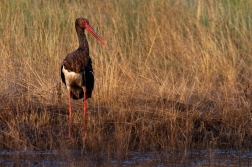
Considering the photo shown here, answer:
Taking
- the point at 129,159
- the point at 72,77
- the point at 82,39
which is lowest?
the point at 129,159

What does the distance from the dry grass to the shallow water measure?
12 cm

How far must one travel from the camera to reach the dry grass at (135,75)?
6.11m

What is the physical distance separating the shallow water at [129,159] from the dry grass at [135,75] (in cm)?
12

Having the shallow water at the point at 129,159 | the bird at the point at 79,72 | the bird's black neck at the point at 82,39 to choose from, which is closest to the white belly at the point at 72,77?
the bird at the point at 79,72

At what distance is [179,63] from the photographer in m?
8.71

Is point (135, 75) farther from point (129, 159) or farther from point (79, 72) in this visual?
point (129, 159)

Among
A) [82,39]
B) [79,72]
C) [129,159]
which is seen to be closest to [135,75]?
[82,39]

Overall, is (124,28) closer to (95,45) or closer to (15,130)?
(95,45)

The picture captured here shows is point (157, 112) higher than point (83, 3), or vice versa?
point (83, 3)

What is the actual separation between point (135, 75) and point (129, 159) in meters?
2.41

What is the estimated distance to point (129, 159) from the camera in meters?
5.55

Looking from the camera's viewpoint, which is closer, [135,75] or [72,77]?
[72,77]

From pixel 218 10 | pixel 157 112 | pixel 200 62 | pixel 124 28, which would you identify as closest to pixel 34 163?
pixel 157 112

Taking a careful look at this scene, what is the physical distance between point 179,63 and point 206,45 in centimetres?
41
